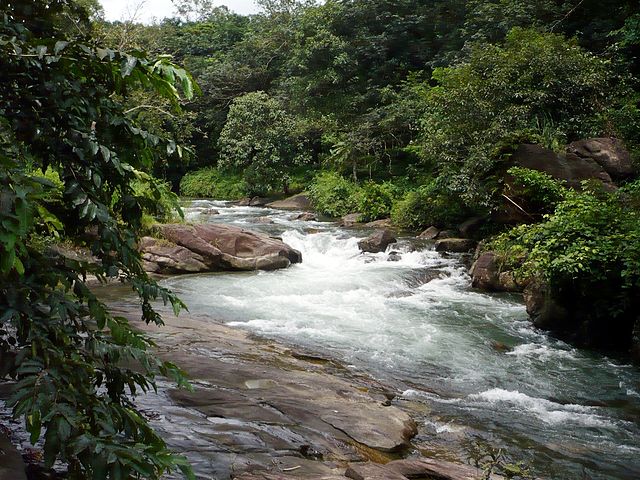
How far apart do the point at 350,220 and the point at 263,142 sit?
31.3ft

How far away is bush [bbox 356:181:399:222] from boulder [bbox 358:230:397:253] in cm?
517

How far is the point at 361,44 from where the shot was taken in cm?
2531

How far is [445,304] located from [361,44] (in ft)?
58.5

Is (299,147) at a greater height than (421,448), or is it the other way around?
(299,147)

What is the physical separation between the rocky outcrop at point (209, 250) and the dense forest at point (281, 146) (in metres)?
0.88

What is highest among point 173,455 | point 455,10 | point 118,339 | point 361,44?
point 455,10

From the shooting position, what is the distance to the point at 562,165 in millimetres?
12281

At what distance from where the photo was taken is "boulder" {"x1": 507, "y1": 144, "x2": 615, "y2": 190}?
39.7ft

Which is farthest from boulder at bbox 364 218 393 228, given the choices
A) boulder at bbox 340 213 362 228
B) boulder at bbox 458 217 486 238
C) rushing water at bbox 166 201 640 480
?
rushing water at bbox 166 201 640 480

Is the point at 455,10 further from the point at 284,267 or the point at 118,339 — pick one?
the point at 118,339

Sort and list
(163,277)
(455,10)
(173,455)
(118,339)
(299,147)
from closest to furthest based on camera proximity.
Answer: (173,455) < (118,339) < (163,277) < (455,10) < (299,147)

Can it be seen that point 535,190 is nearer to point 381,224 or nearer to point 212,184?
point 381,224

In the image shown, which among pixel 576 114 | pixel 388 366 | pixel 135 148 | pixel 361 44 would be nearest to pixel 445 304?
pixel 388 366

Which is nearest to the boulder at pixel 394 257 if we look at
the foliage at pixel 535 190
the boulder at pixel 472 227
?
the boulder at pixel 472 227
